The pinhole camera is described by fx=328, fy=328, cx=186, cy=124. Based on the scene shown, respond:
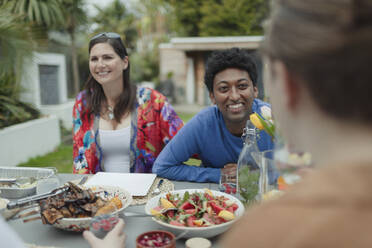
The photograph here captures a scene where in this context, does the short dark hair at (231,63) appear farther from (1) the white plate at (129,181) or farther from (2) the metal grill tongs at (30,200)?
(2) the metal grill tongs at (30,200)

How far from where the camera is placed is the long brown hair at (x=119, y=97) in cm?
292

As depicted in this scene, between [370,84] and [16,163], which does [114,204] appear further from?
[16,163]

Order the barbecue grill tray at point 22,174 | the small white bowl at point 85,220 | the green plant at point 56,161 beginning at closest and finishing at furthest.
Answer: the small white bowl at point 85,220 < the barbecue grill tray at point 22,174 < the green plant at point 56,161

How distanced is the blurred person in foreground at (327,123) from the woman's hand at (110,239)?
0.68m

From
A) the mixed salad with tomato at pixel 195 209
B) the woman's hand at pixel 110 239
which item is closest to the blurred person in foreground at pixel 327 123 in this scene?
the woman's hand at pixel 110 239

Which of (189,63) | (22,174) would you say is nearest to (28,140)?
(22,174)

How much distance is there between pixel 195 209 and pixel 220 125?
979 mm

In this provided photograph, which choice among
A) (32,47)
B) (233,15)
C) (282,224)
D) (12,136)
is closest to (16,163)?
(12,136)

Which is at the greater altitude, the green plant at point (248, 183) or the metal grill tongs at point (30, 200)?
the green plant at point (248, 183)

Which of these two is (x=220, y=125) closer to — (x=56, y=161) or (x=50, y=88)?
(x=56, y=161)

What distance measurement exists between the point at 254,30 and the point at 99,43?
16.6m

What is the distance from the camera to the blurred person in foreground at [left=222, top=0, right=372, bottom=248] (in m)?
0.50

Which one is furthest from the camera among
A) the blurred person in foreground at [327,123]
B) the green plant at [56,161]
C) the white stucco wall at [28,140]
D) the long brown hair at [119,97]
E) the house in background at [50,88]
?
the house in background at [50,88]

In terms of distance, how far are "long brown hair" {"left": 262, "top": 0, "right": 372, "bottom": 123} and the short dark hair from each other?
5.31ft
